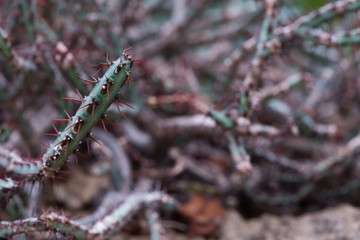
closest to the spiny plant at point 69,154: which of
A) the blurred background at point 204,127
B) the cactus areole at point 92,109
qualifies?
the cactus areole at point 92,109

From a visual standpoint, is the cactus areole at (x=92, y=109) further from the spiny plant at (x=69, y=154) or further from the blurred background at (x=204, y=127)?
the blurred background at (x=204, y=127)

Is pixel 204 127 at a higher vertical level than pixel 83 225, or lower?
higher

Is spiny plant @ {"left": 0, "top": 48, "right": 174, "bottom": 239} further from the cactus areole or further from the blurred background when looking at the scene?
the blurred background

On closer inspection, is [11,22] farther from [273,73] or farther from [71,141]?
[273,73]

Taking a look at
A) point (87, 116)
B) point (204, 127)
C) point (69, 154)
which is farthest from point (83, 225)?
point (204, 127)

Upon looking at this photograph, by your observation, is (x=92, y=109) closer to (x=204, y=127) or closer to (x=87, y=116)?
(x=87, y=116)

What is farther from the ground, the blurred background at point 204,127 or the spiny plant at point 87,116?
the blurred background at point 204,127

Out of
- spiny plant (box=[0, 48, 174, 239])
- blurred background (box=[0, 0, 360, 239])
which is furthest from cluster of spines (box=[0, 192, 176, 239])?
blurred background (box=[0, 0, 360, 239])
